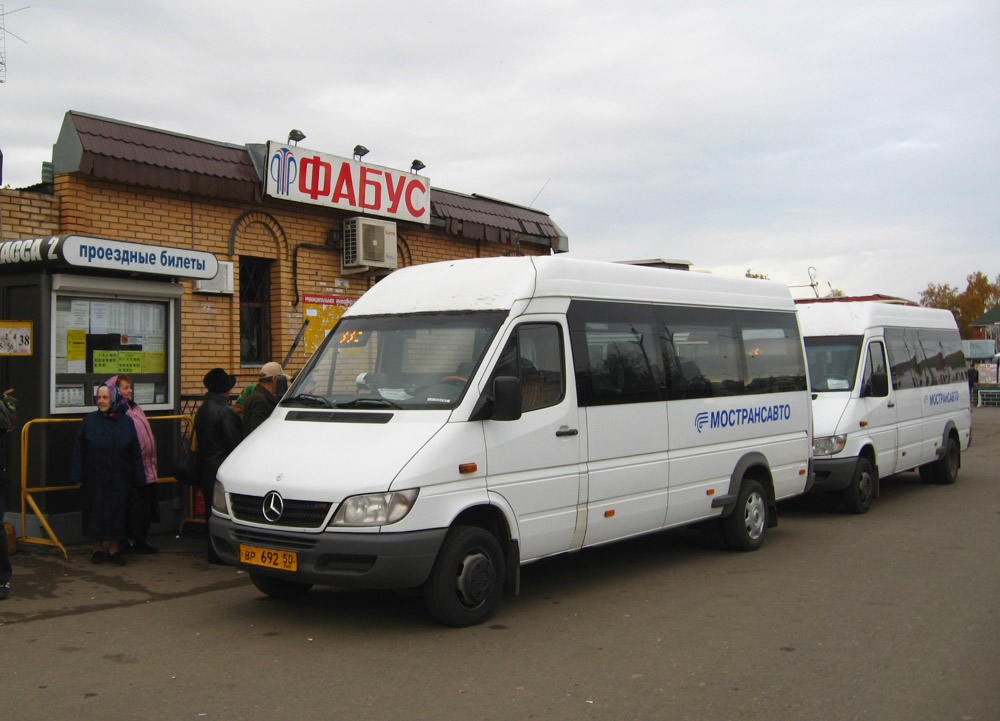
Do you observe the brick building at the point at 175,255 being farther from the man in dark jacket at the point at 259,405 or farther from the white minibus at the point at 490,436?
the white minibus at the point at 490,436

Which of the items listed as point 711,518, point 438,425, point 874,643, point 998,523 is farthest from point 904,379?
point 438,425

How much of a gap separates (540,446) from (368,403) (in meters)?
1.25

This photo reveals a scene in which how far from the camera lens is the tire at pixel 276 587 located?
271 inches

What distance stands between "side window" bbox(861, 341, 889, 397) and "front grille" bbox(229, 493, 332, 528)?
25.5 feet

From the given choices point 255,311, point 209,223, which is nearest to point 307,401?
point 209,223

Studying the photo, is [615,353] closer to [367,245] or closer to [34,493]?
[34,493]

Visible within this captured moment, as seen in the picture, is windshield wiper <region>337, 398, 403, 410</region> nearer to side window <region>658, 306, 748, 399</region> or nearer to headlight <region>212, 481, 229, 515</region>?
headlight <region>212, 481, 229, 515</region>

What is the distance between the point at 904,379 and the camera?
1255 centimetres

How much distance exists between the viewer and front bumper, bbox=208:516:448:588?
5719 millimetres

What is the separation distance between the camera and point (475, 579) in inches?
245

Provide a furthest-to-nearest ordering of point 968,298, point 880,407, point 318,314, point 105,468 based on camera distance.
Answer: point 968,298, point 318,314, point 880,407, point 105,468

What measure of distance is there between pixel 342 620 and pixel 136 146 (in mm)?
6927

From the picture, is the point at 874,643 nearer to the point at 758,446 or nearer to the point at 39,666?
the point at 758,446

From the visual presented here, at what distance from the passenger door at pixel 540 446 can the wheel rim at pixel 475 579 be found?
0.36 meters
